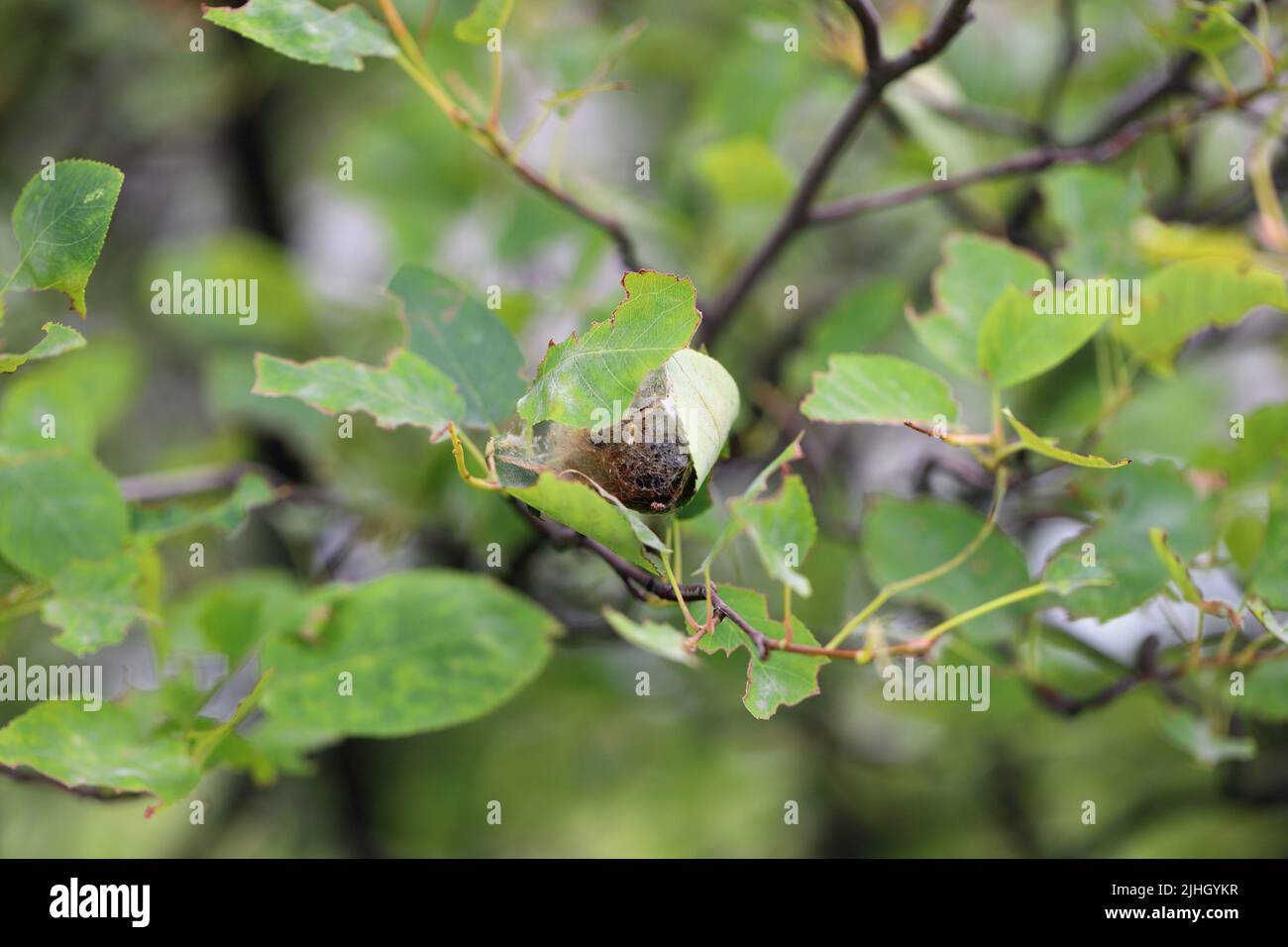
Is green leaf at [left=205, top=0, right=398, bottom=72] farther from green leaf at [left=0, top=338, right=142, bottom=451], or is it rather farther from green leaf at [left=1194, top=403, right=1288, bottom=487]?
green leaf at [left=1194, top=403, right=1288, bottom=487]

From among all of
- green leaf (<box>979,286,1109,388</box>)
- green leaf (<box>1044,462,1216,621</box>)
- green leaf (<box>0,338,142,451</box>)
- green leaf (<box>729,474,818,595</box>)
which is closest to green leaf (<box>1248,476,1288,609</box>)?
green leaf (<box>1044,462,1216,621</box>)

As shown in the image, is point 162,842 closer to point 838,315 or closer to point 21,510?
point 21,510

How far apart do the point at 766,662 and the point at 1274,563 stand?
297 mm

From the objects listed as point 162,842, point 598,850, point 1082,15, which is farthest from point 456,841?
point 1082,15

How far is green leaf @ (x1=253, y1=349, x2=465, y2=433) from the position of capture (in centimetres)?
43

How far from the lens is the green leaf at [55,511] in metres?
0.54

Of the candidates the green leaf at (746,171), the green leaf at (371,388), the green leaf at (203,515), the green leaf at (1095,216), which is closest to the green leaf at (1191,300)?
the green leaf at (1095,216)

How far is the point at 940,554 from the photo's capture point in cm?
59

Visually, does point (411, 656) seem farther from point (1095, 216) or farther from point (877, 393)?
point (1095, 216)

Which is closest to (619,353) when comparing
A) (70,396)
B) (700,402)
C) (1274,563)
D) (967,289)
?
(700,402)

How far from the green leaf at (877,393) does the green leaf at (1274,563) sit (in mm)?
179

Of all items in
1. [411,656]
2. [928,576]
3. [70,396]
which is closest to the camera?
[928,576]

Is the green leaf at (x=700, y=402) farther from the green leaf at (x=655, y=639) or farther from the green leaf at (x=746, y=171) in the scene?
the green leaf at (x=746, y=171)

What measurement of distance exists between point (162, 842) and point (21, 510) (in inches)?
36.7
